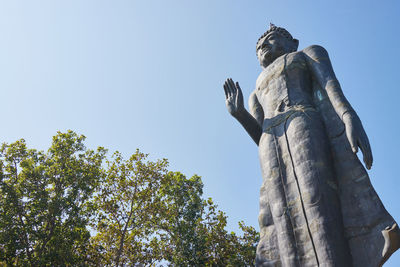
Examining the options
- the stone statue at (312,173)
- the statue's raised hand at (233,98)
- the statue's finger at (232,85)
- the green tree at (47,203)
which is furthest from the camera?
the green tree at (47,203)

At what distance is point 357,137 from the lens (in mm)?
4367

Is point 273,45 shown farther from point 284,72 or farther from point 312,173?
point 312,173

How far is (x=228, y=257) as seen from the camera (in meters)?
15.2

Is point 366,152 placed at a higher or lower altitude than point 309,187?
higher

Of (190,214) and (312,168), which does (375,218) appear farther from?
(190,214)

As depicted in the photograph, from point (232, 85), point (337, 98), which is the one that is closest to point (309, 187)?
point (337, 98)

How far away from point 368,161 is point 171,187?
13.8 metres

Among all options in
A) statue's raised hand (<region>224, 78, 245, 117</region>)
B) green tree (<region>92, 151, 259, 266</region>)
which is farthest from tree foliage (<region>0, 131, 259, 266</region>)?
statue's raised hand (<region>224, 78, 245, 117</region>)

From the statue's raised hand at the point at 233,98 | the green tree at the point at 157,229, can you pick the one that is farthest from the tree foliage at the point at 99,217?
the statue's raised hand at the point at 233,98

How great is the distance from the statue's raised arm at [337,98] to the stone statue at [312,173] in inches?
0.4

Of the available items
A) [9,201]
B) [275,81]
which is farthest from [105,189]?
[275,81]

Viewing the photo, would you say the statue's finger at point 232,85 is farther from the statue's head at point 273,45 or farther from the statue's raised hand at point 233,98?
the statue's head at point 273,45

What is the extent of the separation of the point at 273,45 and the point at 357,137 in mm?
2521

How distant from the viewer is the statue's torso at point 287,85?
5363 mm
